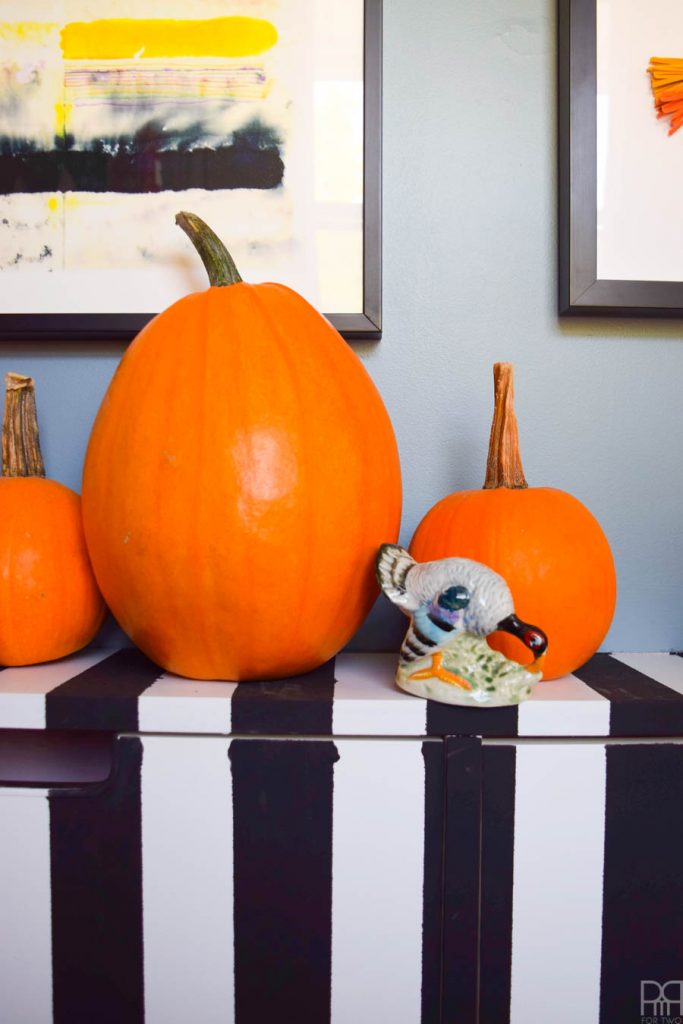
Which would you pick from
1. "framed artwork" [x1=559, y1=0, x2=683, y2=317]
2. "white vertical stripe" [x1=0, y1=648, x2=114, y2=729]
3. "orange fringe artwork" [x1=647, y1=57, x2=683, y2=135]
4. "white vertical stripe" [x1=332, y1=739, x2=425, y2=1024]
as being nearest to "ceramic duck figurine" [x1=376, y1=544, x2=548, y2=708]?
"white vertical stripe" [x1=332, y1=739, x2=425, y2=1024]

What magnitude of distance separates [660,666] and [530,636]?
32cm

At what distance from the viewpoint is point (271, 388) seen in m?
0.62

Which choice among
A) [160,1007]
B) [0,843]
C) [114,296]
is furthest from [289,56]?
[160,1007]

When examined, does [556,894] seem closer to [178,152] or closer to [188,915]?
[188,915]

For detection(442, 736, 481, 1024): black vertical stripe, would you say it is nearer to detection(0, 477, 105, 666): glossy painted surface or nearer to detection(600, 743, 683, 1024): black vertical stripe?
detection(600, 743, 683, 1024): black vertical stripe

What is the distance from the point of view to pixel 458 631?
23.8 inches

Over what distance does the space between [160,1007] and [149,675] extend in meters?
0.30

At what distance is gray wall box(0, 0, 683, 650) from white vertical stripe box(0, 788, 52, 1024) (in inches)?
17.7

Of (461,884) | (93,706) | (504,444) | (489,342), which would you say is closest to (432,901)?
(461,884)

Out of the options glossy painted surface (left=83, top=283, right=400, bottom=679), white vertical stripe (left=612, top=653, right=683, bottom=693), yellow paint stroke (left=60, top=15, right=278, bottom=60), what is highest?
yellow paint stroke (left=60, top=15, right=278, bottom=60)

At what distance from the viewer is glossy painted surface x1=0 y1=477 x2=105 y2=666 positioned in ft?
2.27

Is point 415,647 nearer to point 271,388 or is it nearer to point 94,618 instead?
point 271,388

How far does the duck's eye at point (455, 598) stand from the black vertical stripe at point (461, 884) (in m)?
0.13

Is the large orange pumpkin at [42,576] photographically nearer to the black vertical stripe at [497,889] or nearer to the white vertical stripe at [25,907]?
the white vertical stripe at [25,907]
